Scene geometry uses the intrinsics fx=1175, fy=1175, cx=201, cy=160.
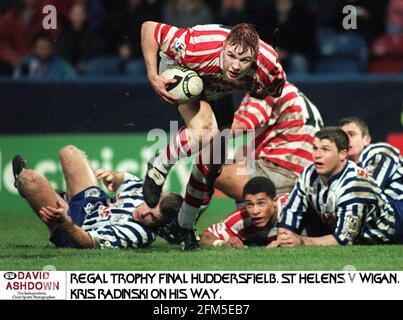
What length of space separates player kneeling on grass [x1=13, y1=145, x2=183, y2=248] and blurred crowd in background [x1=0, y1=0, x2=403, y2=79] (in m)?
2.96

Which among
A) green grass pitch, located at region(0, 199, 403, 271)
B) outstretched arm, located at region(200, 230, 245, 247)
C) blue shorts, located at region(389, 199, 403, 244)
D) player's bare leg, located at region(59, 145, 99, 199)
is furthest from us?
player's bare leg, located at region(59, 145, 99, 199)

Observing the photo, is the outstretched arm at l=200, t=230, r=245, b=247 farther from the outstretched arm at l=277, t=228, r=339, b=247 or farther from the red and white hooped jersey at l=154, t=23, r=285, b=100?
the red and white hooped jersey at l=154, t=23, r=285, b=100

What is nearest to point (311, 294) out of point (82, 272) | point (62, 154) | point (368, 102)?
point (82, 272)

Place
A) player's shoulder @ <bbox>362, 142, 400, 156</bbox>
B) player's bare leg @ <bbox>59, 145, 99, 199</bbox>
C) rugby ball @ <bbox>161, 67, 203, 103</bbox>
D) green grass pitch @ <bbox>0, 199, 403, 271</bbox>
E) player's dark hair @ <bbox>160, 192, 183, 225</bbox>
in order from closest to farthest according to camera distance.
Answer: green grass pitch @ <bbox>0, 199, 403, 271</bbox> → rugby ball @ <bbox>161, 67, 203, 103</bbox> → player's dark hair @ <bbox>160, 192, 183, 225</bbox> → player's shoulder @ <bbox>362, 142, 400, 156</bbox> → player's bare leg @ <bbox>59, 145, 99, 199</bbox>

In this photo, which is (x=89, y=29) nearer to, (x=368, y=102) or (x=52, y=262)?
(x=368, y=102)

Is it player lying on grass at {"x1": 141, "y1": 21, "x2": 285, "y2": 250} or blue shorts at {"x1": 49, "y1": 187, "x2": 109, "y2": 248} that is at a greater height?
player lying on grass at {"x1": 141, "y1": 21, "x2": 285, "y2": 250}

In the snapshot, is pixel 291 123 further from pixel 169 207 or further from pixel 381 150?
pixel 169 207

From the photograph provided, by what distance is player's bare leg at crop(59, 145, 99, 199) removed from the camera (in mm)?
8922

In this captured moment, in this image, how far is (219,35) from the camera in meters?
7.79

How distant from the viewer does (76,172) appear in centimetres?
898

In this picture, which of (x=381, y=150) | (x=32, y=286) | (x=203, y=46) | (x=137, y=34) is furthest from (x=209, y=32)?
(x=137, y=34)

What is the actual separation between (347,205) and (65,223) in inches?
76.7

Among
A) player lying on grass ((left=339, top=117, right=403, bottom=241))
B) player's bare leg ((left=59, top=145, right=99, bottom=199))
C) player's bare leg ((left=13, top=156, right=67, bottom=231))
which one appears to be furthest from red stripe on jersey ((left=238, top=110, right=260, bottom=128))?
player's bare leg ((left=13, top=156, right=67, bottom=231))

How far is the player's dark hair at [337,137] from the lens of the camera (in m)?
8.24
